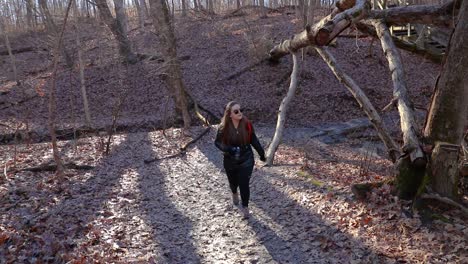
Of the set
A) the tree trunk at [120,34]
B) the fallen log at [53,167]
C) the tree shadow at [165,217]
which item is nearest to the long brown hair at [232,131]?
the tree shadow at [165,217]

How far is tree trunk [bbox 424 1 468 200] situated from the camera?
5.17m

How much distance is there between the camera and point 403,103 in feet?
21.3

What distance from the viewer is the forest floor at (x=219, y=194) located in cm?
543

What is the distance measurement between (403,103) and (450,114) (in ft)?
3.73

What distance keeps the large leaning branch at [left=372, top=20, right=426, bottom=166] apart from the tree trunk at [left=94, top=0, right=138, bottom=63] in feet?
48.4

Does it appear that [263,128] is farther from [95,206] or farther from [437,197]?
[437,197]

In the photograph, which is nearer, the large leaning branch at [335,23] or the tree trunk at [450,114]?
the tree trunk at [450,114]

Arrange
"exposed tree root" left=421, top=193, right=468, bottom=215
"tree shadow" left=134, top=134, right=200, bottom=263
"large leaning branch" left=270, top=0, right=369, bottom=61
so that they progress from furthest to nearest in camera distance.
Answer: "large leaning branch" left=270, top=0, right=369, bottom=61 → "tree shadow" left=134, top=134, right=200, bottom=263 → "exposed tree root" left=421, top=193, right=468, bottom=215

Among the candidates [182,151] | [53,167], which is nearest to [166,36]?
[182,151]

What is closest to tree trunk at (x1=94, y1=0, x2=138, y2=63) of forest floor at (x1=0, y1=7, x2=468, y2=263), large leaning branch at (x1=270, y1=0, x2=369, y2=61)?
forest floor at (x1=0, y1=7, x2=468, y2=263)

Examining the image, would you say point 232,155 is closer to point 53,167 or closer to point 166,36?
point 53,167

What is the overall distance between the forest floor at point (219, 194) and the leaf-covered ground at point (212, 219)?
0.02 meters

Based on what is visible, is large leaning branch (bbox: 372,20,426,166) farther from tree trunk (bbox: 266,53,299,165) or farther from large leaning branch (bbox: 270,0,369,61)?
Result: tree trunk (bbox: 266,53,299,165)

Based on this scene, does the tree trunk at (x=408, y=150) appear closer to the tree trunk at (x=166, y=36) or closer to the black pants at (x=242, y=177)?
the black pants at (x=242, y=177)
